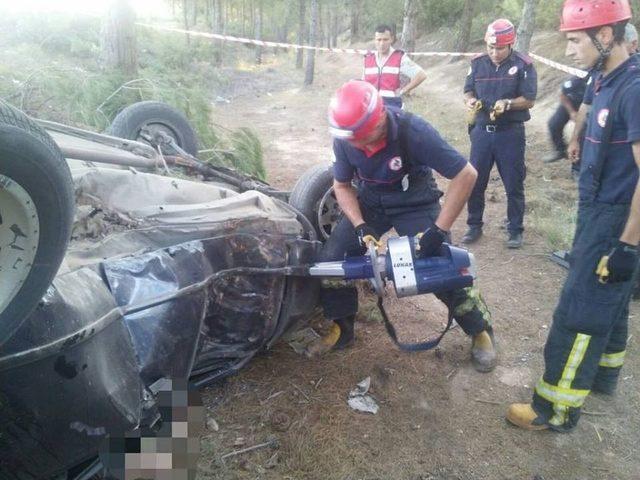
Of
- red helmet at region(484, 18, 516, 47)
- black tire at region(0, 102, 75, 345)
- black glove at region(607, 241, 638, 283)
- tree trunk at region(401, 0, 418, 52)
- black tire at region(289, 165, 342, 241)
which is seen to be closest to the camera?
black tire at region(0, 102, 75, 345)

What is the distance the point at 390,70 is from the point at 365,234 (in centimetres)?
381

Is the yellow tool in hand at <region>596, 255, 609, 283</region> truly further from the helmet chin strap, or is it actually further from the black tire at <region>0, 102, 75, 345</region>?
the black tire at <region>0, 102, 75, 345</region>

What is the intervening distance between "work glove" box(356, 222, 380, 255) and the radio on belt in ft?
0.37

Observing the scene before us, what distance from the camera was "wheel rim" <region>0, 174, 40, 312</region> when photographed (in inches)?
60.5

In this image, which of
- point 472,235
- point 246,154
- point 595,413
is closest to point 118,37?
point 246,154

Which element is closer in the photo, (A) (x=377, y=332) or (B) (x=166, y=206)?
(B) (x=166, y=206)

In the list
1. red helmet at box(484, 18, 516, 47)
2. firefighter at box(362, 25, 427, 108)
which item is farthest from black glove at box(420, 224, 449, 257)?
firefighter at box(362, 25, 427, 108)

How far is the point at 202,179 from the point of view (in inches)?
142

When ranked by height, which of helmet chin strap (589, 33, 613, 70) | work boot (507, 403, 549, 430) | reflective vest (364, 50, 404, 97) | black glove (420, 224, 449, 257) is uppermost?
Answer: helmet chin strap (589, 33, 613, 70)

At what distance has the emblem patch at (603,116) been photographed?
2.41m

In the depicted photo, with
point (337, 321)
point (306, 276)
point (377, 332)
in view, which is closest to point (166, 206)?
point (306, 276)

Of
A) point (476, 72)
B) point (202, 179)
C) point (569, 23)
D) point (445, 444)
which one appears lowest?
point (445, 444)

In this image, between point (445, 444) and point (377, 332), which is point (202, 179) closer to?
point (377, 332)

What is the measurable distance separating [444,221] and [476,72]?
280 centimetres
